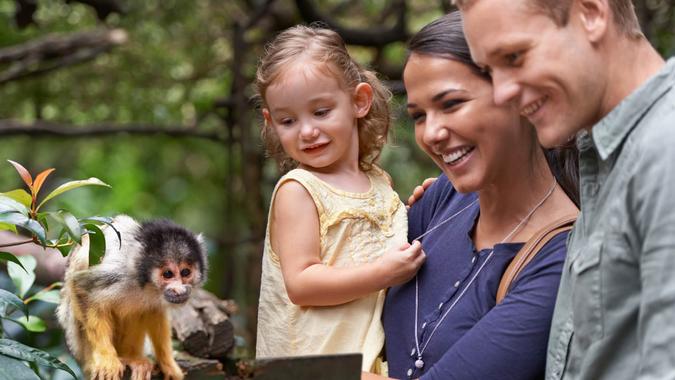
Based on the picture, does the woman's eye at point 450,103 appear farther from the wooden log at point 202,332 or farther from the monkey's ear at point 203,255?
the wooden log at point 202,332

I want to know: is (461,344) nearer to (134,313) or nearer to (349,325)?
(349,325)

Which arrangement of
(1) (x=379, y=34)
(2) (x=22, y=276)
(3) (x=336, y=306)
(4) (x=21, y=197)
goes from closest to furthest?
(4) (x=21, y=197), (3) (x=336, y=306), (2) (x=22, y=276), (1) (x=379, y=34)

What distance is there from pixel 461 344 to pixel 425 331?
6.5 inches

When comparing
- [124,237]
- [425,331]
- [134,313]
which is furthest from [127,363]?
[425,331]

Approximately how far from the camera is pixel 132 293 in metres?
2.22

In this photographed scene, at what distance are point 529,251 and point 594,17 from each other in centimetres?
56

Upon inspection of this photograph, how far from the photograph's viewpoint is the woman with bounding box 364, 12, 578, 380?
1677 millimetres

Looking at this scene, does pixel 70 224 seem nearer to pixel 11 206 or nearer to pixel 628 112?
pixel 11 206

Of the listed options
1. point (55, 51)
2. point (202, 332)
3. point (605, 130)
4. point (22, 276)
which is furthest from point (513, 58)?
point (55, 51)

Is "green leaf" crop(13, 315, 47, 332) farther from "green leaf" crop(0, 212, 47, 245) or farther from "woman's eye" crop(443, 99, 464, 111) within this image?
"woman's eye" crop(443, 99, 464, 111)

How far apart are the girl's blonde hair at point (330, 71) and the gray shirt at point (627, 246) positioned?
0.83 m

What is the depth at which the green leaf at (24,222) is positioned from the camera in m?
1.72

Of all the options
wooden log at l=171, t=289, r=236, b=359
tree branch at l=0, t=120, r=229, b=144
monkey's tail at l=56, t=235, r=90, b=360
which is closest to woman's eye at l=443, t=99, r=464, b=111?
monkey's tail at l=56, t=235, r=90, b=360

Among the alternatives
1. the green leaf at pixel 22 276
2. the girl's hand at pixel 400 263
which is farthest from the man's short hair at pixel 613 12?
the green leaf at pixel 22 276
